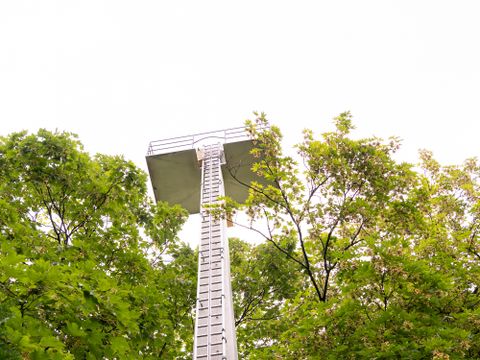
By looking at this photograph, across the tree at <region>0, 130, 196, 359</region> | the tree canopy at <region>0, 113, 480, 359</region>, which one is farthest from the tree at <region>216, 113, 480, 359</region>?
the tree at <region>0, 130, 196, 359</region>

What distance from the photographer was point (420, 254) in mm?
9008

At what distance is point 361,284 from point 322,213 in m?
2.03

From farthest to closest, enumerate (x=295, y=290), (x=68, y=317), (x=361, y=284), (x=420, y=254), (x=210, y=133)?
1. (x=210, y=133)
2. (x=295, y=290)
3. (x=420, y=254)
4. (x=361, y=284)
5. (x=68, y=317)

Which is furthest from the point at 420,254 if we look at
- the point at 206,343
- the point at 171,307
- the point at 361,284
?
the point at 171,307

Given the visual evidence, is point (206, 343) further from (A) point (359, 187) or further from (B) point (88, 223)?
(A) point (359, 187)

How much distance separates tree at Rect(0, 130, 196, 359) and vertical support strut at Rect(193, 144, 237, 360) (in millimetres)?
749

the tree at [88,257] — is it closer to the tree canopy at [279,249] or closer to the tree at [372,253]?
the tree canopy at [279,249]

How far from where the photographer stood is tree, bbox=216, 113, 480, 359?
23.1ft

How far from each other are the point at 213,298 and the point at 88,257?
2897 millimetres

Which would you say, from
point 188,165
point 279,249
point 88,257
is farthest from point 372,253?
point 188,165

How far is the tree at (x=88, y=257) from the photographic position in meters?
5.02

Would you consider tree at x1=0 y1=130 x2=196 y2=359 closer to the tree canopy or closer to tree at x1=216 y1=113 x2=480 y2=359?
the tree canopy

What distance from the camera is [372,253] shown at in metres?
7.65

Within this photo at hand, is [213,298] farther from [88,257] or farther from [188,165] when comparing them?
[188,165]
